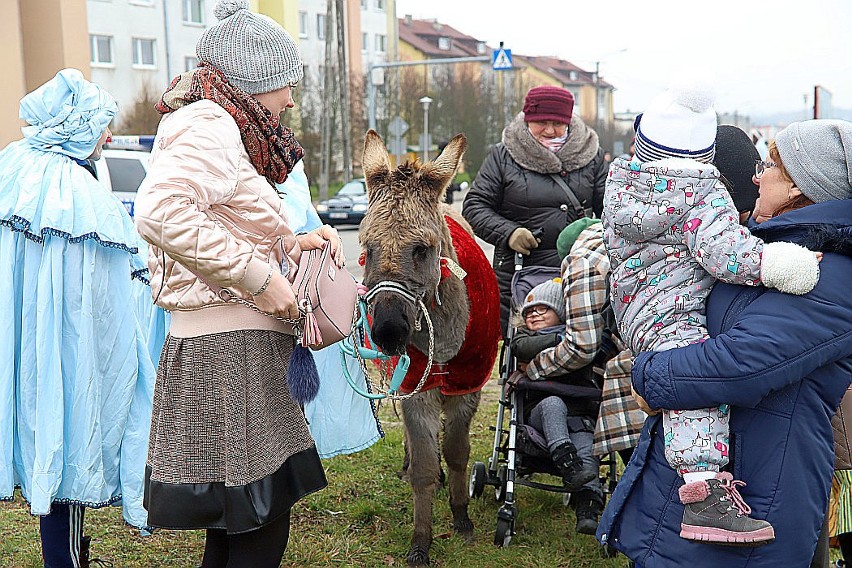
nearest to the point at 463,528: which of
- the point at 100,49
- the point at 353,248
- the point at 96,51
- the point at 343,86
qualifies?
the point at 353,248

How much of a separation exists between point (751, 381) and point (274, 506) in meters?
1.40

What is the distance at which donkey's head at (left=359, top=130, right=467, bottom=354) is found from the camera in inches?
137

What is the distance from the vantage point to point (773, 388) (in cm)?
219

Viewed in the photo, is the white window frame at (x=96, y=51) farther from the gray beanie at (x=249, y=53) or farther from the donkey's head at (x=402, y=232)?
the gray beanie at (x=249, y=53)

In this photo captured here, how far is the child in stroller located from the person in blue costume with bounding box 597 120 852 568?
1.68 m

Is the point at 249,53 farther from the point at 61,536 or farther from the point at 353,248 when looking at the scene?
the point at 353,248

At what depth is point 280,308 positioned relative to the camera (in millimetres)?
2330

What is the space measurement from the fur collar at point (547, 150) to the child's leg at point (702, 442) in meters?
3.08

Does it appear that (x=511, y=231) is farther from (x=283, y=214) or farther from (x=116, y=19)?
(x=116, y=19)

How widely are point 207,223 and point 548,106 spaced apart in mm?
3429

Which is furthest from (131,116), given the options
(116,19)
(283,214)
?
(283,214)

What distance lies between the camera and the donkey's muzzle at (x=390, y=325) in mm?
3424

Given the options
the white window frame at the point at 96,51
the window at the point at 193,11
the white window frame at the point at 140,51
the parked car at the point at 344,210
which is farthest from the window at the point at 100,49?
the parked car at the point at 344,210

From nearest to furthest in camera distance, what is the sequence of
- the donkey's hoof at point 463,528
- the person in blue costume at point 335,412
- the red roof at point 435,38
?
the donkey's hoof at point 463,528 → the person in blue costume at point 335,412 → the red roof at point 435,38
